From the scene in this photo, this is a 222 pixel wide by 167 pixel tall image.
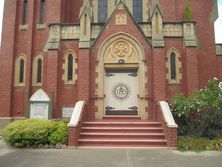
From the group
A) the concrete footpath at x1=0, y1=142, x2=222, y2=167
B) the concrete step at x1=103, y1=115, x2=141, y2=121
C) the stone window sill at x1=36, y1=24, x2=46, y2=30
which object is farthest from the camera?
the stone window sill at x1=36, y1=24, x2=46, y2=30

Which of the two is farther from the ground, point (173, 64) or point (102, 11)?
point (102, 11)

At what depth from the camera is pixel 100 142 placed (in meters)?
11.4

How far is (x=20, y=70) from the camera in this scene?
1789 centimetres

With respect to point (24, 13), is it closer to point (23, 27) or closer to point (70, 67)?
point (23, 27)

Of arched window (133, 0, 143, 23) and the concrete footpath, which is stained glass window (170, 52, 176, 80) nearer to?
arched window (133, 0, 143, 23)

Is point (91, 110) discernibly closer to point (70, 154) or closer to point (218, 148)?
point (70, 154)

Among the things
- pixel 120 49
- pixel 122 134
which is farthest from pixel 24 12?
pixel 122 134

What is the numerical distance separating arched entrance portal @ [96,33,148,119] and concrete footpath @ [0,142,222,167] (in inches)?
187

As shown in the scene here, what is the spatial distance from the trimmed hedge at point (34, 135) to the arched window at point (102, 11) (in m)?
9.77

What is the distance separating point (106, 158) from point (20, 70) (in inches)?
425

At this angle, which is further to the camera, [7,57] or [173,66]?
[7,57]

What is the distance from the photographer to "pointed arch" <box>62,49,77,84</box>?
15.5 meters

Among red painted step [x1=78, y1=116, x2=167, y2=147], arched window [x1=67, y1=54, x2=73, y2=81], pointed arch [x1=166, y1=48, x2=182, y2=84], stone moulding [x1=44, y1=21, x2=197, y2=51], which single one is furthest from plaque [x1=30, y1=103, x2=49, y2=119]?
pointed arch [x1=166, y1=48, x2=182, y2=84]

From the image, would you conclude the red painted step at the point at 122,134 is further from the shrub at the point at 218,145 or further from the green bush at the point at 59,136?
the shrub at the point at 218,145
